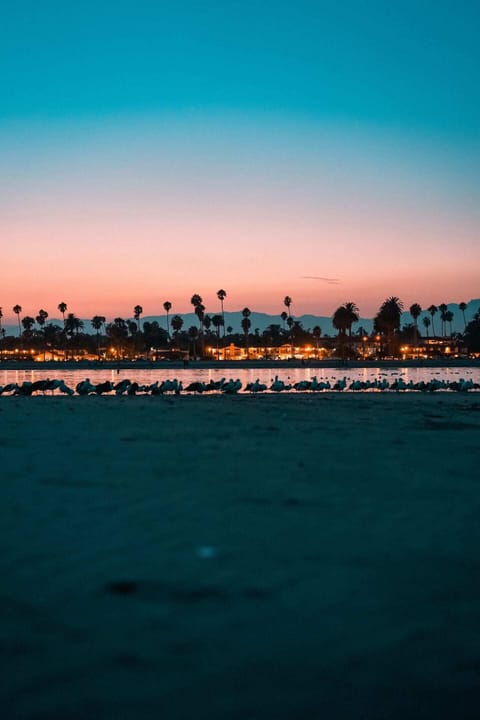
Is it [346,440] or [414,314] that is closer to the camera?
[346,440]

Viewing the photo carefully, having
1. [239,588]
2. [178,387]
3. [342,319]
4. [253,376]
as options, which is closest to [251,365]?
[253,376]

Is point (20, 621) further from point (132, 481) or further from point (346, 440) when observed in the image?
point (346, 440)

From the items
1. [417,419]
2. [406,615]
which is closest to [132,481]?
[406,615]

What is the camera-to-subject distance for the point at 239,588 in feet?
14.1

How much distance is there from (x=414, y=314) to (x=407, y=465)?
16857 centimetres

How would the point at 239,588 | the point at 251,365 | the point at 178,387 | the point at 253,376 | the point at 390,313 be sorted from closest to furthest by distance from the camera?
the point at 239,588 → the point at 178,387 → the point at 253,376 → the point at 251,365 → the point at 390,313

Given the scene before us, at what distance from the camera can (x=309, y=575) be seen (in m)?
4.50

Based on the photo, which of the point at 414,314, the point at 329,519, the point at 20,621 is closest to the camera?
the point at 20,621

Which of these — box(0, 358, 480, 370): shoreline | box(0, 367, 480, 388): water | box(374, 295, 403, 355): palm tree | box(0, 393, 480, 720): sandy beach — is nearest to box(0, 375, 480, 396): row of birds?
box(0, 367, 480, 388): water

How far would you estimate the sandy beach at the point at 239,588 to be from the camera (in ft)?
10.0

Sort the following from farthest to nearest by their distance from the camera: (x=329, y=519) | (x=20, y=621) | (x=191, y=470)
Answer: (x=191, y=470), (x=329, y=519), (x=20, y=621)

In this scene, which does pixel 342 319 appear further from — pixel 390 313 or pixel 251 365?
pixel 251 365

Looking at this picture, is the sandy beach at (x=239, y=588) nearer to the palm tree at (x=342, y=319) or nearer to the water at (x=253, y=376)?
the water at (x=253, y=376)

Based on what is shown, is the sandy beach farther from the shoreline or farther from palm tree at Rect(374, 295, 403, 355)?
palm tree at Rect(374, 295, 403, 355)
